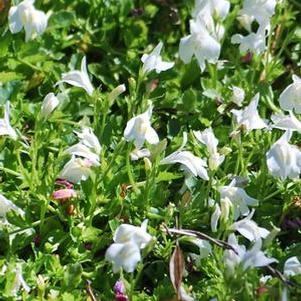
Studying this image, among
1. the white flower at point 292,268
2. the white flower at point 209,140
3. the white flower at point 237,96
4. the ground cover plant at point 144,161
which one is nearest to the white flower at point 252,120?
the ground cover plant at point 144,161

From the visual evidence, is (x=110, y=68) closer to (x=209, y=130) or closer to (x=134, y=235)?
(x=209, y=130)

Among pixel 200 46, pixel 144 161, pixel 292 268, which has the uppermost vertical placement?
pixel 200 46

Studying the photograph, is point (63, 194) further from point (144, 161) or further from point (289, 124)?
point (289, 124)

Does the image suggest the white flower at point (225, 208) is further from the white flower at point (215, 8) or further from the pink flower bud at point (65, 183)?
the white flower at point (215, 8)

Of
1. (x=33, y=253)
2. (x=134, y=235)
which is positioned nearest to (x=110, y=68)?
(x=33, y=253)

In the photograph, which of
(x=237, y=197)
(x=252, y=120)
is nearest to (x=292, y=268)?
(x=237, y=197)

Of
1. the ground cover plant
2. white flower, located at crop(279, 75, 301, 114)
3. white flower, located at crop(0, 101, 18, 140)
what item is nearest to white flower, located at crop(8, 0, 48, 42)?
the ground cover plant
